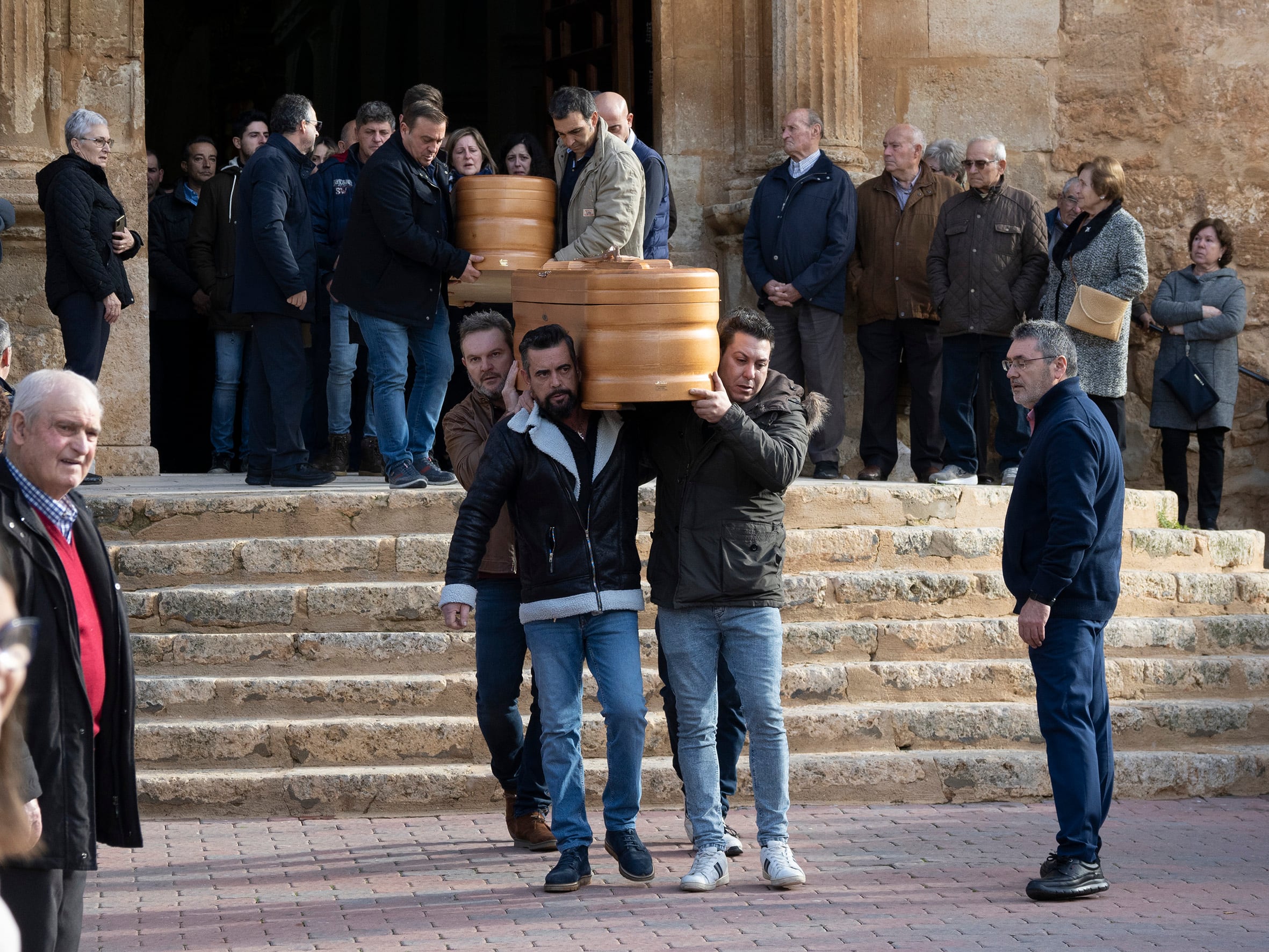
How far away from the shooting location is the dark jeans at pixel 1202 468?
31.6 ft

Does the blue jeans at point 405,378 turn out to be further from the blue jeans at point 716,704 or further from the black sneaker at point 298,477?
the blue jeans at point 716,704

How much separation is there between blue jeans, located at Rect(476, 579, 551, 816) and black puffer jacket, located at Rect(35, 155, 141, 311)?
12.3 ft

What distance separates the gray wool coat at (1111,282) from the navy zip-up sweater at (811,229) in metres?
1.18

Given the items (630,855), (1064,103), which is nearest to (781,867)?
(630,855)

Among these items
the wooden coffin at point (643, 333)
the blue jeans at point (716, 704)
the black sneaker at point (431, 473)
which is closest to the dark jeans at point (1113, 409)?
the black sneaker at point (431, 473)

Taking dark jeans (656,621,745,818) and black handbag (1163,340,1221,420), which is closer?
dark jeans (656,621,745,818)

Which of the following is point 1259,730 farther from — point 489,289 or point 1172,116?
point 1172,116

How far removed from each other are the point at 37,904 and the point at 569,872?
202cm

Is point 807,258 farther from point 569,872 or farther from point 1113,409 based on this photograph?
point 569,872

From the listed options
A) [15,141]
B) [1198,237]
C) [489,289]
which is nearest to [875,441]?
[1198,237]

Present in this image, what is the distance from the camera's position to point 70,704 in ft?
12.0

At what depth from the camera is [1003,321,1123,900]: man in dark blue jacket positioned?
5320mm

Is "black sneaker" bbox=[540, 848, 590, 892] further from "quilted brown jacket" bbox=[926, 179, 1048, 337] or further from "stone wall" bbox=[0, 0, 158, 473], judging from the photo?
"stone wall" bbox=[0, 0, 158, 473]

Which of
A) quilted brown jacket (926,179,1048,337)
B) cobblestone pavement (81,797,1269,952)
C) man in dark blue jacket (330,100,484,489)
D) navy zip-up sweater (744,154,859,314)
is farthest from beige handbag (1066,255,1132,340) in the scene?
man in dark blue jacket (330,100,484,489)
